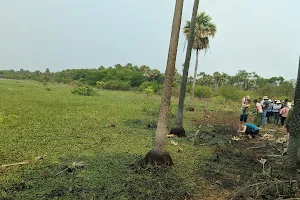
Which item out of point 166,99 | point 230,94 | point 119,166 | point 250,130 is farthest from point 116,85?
point 119,166

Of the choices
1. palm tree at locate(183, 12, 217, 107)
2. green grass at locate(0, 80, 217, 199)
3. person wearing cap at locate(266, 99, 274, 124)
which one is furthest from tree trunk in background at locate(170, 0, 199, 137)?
palm tree at locate(183, 12, 217, 107)

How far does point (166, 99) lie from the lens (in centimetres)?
777

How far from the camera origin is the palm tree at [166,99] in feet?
24.8

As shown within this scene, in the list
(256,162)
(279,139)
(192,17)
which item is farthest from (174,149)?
(192,17)

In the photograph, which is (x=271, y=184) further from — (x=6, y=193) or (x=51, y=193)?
(x=6, y=193)

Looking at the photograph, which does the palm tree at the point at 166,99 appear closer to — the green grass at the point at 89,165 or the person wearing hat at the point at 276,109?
the green grass at the point at 89,165

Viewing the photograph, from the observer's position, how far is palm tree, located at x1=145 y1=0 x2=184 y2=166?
7.57 m

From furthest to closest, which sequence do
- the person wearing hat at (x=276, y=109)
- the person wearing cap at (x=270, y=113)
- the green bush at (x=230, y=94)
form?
the green bush at (x=230, y=94) → the person wearing cap at (x=270, y=113) → the person wearing hat at (x=276, y=109)

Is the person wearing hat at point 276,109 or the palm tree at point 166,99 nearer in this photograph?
the palm tree at point 166,99

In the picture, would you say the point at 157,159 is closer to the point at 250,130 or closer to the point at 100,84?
the point at 250,130

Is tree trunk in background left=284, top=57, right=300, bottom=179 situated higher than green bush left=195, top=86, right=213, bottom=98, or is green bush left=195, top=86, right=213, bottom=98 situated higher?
Result: green bush left=195, top=86, right=213, bottom=98

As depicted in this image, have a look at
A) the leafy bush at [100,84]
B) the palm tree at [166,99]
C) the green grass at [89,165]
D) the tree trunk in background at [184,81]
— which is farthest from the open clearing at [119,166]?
the leafy bush at [100,84]

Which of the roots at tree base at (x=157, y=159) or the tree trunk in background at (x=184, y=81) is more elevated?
the tree trunk in background at (x=184, y=81)

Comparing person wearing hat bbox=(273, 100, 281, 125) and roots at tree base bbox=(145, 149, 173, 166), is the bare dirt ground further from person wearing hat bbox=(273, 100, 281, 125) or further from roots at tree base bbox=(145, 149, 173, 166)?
person wearing hat bbox=(273, 100, 281, 125)
